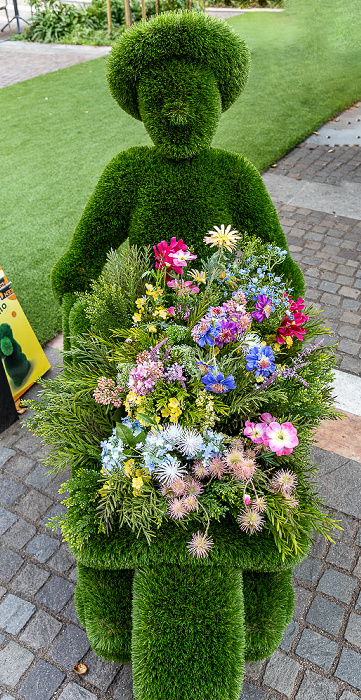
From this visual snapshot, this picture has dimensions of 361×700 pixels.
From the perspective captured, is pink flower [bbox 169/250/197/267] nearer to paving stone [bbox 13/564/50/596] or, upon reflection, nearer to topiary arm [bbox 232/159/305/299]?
topiary arm [bbox 232/159/305/299]

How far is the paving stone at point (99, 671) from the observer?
6.98ft

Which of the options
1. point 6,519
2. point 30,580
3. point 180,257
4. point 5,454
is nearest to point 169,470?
point 180,257

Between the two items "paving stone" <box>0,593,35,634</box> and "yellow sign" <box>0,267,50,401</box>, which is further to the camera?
"yellow sign" <box>0,267,50,401</box>

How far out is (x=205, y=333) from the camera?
161cm

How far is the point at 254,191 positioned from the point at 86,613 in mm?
1882

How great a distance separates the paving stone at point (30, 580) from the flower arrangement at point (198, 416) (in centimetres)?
101

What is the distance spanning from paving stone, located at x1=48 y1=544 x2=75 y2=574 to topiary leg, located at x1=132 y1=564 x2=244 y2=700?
3.08 feet

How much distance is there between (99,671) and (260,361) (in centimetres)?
158

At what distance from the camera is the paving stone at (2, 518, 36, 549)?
2.65 meters

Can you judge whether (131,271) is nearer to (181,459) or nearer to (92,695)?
(181,459)

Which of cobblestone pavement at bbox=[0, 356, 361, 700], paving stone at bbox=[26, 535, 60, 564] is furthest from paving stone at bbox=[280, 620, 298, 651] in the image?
paving stone at bbox=[26, 535, 60, 564]

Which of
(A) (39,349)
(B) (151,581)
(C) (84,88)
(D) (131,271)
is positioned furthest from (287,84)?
(B) (151,581)

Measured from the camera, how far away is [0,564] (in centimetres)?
257

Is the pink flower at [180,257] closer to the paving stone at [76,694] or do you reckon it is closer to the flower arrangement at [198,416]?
the flower arrangement at [198,416]
